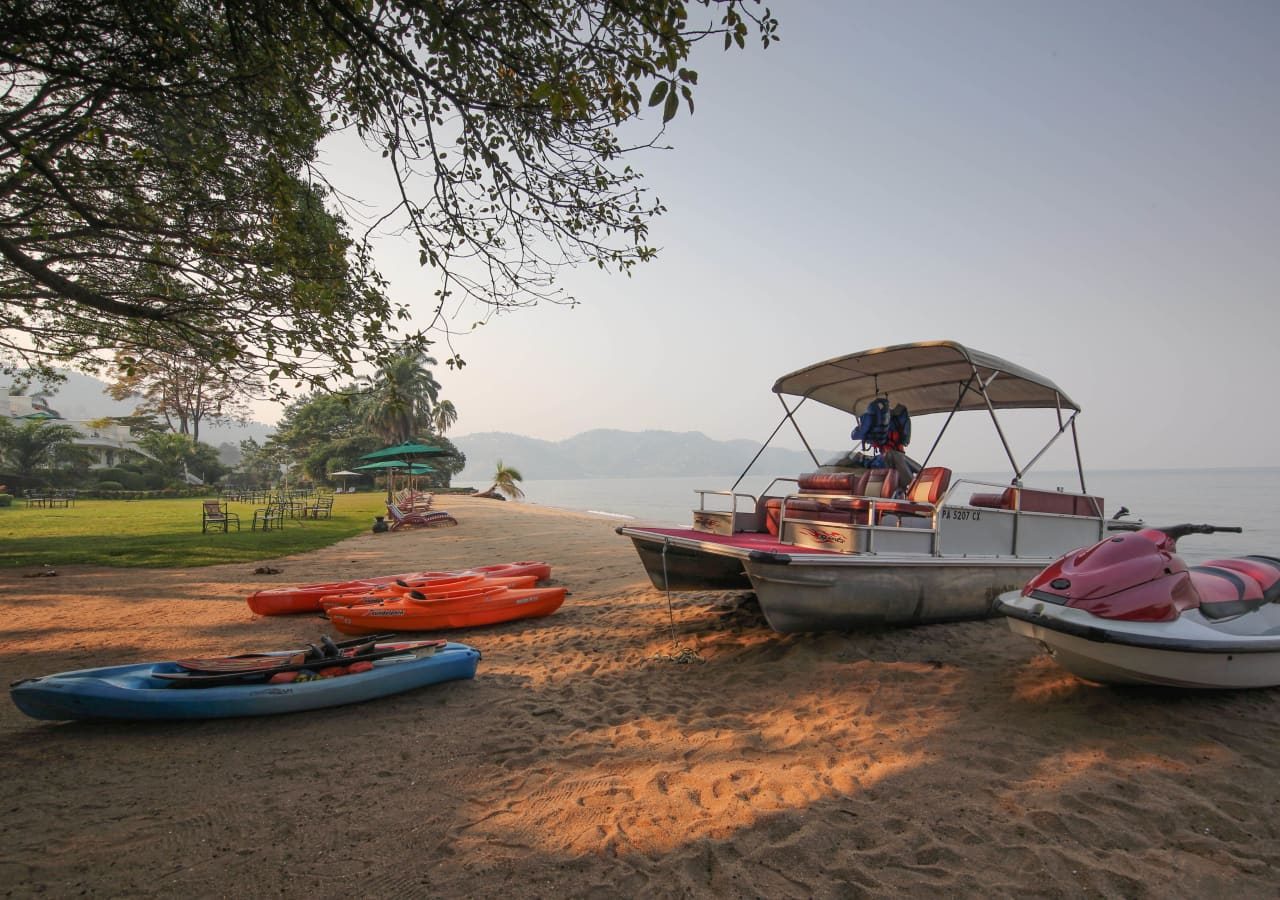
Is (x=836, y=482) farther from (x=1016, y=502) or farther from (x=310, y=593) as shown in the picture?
(x=310, y=593)

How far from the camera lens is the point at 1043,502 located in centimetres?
766

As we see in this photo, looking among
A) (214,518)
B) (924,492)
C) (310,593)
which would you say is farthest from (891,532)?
(214,518)

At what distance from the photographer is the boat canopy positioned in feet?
23.4

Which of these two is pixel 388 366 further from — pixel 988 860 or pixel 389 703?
pixel 988 860

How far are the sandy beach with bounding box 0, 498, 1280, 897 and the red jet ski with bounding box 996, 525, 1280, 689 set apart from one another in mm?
374

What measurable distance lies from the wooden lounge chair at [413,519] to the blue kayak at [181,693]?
53.9 feet

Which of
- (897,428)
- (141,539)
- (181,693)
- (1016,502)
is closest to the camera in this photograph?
(181,693)

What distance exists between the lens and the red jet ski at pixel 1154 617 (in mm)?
4199

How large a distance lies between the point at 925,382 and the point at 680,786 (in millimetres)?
6969

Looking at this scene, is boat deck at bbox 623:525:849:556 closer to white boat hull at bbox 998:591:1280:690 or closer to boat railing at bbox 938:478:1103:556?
boat railing at bbox 938:478:1103:556

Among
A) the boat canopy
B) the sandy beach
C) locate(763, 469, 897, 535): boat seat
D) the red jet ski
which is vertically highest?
the boat canopy

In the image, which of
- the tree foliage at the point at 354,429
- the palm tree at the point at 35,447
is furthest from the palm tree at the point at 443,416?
the palm tree at the point at 35,447

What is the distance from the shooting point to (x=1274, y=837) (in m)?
3.03

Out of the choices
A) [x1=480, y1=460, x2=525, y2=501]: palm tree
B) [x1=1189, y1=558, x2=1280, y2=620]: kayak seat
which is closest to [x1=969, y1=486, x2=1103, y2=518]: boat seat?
[x1=1189, y1=558, x2=1280, y2=620]: kayak seat
